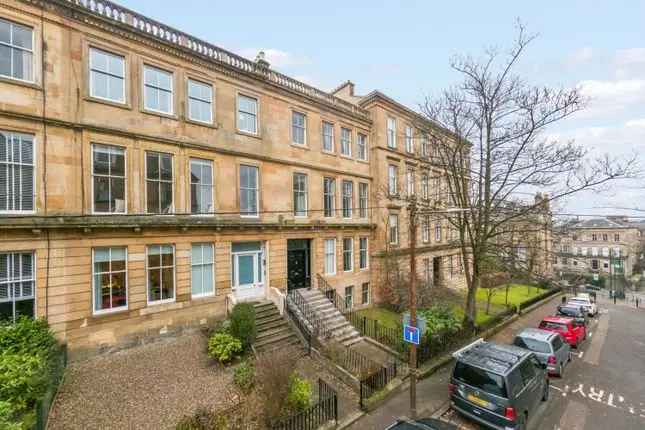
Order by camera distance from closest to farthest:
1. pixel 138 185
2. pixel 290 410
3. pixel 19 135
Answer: pixel 290 410 → pixel 19 135 → pixel 138 185

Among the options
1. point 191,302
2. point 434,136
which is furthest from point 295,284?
point 434,136

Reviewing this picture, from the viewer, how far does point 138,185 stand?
11.6 metres

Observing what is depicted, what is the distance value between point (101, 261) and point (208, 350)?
497 cm

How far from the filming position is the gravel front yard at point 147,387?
7.69 m

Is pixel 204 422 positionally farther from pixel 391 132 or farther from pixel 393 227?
pixel 391 132

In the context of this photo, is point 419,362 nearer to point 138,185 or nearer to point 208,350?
point 208,350

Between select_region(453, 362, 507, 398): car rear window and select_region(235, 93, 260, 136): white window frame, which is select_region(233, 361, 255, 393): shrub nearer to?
select_region(453, 362, 507, 398): car rear window

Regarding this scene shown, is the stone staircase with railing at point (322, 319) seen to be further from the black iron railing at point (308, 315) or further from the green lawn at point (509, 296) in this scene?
the green lawn at point (509, 296)

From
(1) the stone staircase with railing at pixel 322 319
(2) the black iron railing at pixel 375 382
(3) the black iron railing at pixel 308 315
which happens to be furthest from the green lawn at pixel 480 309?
(2) the black iron railing at pixel 375 382

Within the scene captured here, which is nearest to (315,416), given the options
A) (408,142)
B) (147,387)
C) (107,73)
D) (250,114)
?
(147,387)

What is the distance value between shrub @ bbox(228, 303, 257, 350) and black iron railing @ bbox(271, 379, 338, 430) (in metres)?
3.55

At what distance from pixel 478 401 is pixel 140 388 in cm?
966

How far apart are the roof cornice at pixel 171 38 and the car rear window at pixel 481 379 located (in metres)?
15.0

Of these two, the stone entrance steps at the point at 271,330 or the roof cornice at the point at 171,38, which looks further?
the stone entrance steps at the point at 271,330
